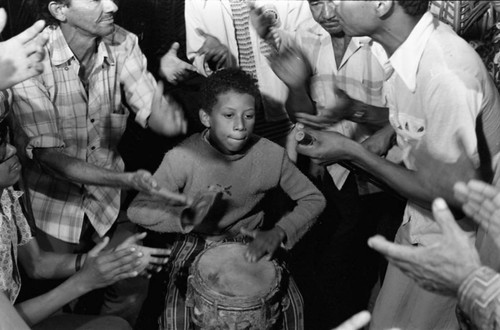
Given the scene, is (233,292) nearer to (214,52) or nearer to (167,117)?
(167,117)

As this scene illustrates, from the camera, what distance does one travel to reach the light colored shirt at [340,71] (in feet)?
9.32

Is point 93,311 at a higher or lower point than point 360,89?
lower

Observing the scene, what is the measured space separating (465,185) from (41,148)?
5.25 ft

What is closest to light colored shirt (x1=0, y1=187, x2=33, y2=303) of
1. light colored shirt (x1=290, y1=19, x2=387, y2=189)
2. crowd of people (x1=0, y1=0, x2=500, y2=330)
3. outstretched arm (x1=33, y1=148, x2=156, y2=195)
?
crowd of people (x1=0, y1=0, x2=500, y2=330)

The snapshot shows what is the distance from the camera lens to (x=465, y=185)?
2086 millimetres

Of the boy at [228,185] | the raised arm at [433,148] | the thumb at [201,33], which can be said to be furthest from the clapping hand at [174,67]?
the raised arm at [433,148]

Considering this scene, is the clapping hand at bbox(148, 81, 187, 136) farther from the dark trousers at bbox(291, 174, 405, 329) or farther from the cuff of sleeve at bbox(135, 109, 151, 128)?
the dark trousers at bbox(291, 174, 405, 329)

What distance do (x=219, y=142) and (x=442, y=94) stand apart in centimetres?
97

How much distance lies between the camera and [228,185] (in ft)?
9.44

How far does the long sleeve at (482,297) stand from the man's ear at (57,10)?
1.77 meters

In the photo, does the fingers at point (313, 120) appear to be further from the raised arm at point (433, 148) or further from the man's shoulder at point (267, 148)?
the raised arm at point (433, 148)

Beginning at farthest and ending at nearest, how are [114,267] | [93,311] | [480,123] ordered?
[93,311], [114,267], [480,123]

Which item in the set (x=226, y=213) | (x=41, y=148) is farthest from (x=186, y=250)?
(x=41, y=148)

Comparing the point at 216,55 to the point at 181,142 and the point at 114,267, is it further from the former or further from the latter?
the point at 114,267
